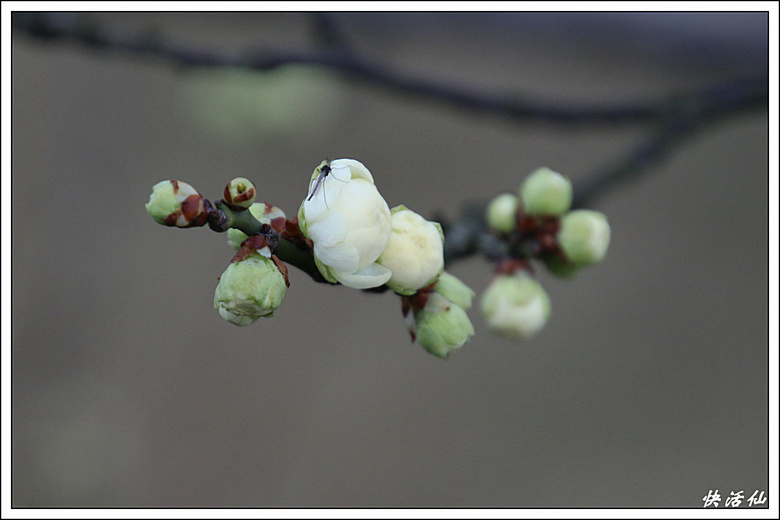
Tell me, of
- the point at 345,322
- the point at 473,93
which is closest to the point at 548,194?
the point at 473,93

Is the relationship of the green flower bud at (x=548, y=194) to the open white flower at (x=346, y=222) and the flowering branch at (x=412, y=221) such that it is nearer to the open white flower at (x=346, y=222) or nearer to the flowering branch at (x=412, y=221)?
the flowering branch at (x=412, y=221)

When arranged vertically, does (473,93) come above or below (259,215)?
above

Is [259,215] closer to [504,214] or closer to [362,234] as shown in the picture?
[362,234]

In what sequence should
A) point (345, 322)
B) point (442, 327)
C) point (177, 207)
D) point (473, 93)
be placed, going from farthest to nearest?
point (345, 322) < point (473, 93) < point (442, 327) < point (177, 207)

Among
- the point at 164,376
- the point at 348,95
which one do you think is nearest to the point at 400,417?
the point at 164,376

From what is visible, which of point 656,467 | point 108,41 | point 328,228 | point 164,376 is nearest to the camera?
point 328,228

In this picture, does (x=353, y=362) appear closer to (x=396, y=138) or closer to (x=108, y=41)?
(x=396, y=138)

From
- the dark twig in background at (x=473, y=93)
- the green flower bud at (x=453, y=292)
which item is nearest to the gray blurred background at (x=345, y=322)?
the dark twig in background at (x=473, y=93)
